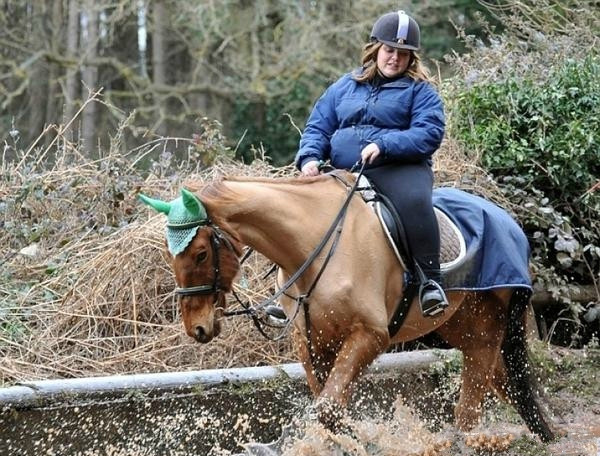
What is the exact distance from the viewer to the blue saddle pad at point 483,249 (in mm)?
6203

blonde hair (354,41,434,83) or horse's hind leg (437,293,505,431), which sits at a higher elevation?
blonde hair (354,41,434,83)

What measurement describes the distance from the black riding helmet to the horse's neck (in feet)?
3.14

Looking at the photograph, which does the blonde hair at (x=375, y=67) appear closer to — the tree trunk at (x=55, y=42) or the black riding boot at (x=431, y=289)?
the black riding boot at (x=431, y=289)

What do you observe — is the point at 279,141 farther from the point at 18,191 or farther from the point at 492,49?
the point at 18,191

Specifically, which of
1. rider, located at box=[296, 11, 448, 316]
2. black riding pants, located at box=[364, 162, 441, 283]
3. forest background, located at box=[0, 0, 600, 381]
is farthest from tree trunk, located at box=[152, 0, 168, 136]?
black riding pants, located at box=[364, 162, 441, 283]

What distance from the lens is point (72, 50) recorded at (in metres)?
21.5

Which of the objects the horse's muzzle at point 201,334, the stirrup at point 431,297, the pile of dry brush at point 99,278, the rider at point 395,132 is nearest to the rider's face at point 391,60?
the rider at point 395,132

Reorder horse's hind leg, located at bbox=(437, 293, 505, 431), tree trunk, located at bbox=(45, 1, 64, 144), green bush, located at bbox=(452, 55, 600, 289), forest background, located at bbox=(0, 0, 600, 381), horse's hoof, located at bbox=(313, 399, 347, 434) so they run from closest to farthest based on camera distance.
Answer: horse's hoof, located at bbox=(313, 399, 347, 434) → horse's hind leg, located at bbox=(437, 293, 505, 431) → forest background, located at bbox=(0, 0, 600, 381) → green bush, located at bbox=(452, 55, 600, 289) → tree trunk, located at bbox=(45, 1, 64, 144)

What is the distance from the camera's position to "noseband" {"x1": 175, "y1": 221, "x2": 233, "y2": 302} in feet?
16.3

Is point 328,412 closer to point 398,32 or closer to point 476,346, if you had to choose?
point 476,346

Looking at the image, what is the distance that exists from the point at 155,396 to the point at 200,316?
1439mm

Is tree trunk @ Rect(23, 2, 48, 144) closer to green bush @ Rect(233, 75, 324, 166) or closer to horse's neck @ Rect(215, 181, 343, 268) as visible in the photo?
green bush @ Rect(233, 75, 324, 166)

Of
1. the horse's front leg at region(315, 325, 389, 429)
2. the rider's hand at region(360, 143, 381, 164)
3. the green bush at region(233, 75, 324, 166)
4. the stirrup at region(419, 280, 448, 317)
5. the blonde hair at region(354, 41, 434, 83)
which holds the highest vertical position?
the blonde hair at region(354, 41, 434, 83)

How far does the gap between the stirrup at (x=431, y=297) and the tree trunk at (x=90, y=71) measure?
15771 millimetres
